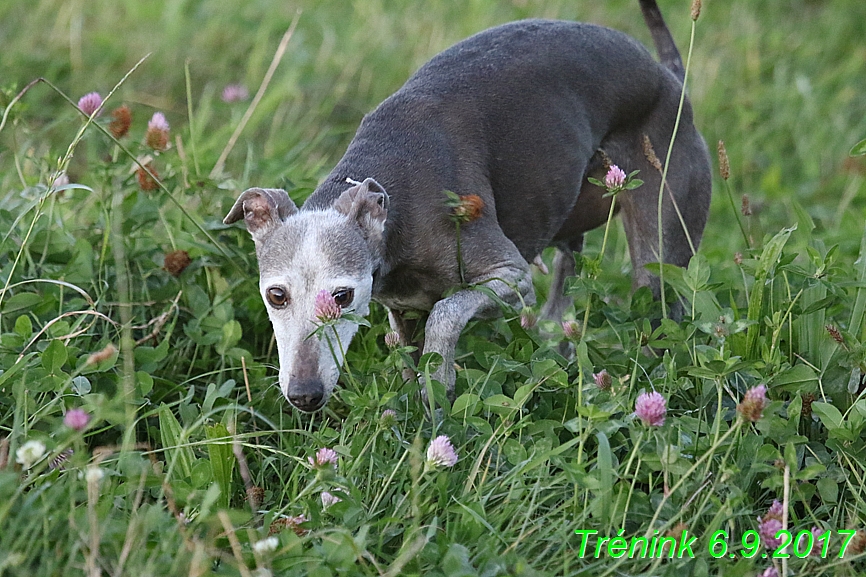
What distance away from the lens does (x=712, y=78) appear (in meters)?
6.97

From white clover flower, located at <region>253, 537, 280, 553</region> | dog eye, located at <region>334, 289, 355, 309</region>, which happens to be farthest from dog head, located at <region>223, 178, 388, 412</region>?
white clover flower, located at <region>253, 537, 280, 553</region>

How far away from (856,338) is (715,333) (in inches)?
20.4

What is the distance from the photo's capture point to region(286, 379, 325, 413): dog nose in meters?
2.95

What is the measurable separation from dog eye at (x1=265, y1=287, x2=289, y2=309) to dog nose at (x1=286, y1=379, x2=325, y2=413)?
0.97 ft

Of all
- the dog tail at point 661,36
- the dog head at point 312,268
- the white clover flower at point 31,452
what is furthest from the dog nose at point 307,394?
the dog tail at point 661,36

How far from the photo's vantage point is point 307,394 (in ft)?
9.68

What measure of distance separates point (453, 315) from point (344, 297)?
0.35m

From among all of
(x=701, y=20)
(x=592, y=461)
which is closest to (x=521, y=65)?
(x=592, y=461)

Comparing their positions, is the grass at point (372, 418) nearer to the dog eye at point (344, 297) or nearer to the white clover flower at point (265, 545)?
the white clover flower at point (265, 545)

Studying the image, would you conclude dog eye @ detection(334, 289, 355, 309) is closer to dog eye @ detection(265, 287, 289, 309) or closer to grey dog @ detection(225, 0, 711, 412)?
grey dog @ detection(225, 0, 711, 412)

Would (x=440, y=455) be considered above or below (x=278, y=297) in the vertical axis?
below

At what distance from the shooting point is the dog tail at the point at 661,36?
14.2 feet

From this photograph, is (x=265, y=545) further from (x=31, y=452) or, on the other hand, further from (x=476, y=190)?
(x=476, y=190)

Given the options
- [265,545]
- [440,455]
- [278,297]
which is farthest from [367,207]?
[265,545]
